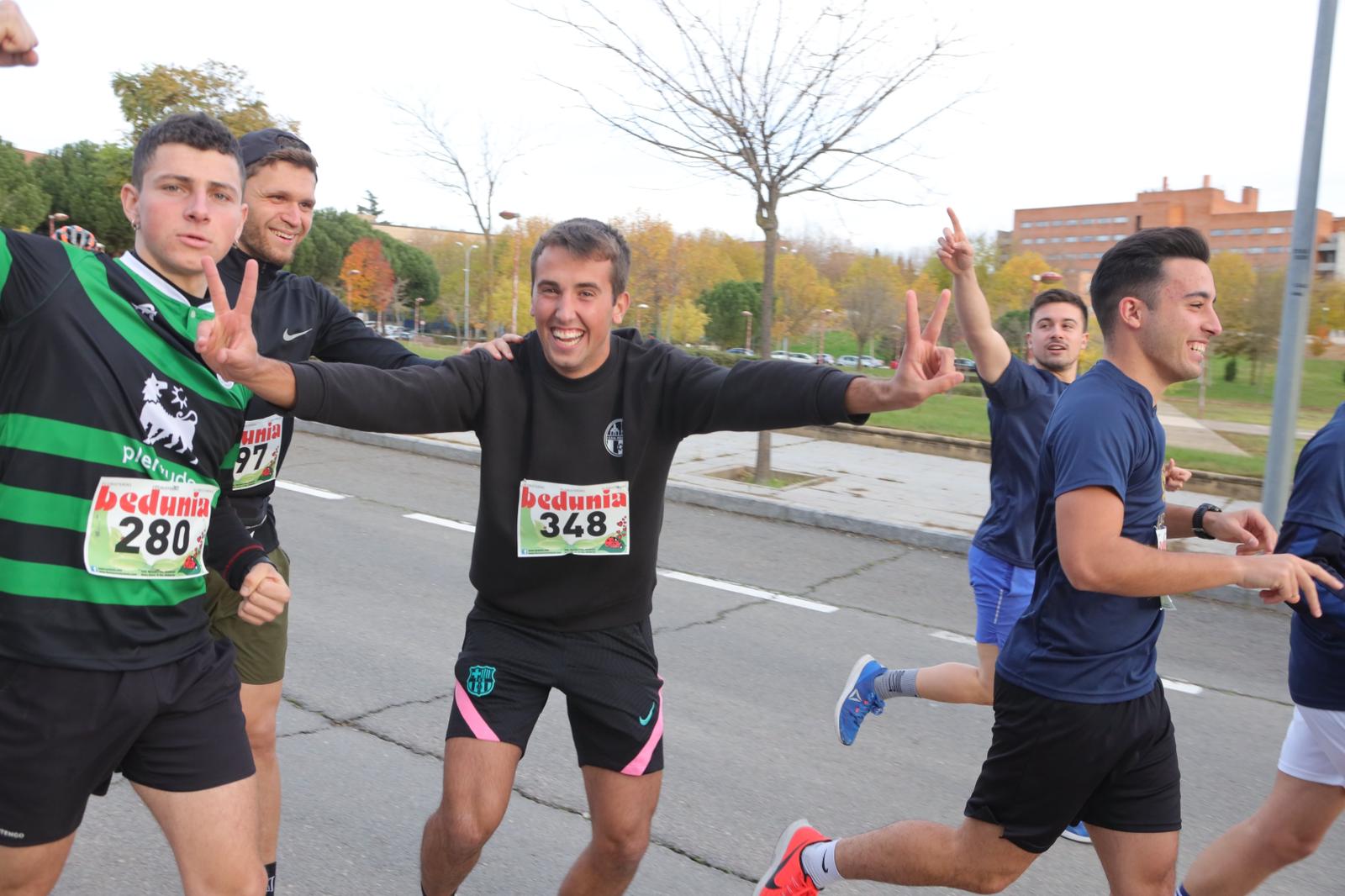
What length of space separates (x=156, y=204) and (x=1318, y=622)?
10.4 ft

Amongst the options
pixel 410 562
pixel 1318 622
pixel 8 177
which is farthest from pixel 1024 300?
pixel 1318 622

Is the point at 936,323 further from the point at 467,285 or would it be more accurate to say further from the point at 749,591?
the point at 467,285

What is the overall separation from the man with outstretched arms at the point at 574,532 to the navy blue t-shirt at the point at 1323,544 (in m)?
1.41

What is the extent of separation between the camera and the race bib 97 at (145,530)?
6.94 feet

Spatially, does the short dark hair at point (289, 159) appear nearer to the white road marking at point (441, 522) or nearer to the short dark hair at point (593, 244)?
the short dark hair at point (593, 244)

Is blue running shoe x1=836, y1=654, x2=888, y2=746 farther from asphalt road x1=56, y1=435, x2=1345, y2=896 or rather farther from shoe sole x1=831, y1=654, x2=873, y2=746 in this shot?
asphalt road x1=56, y1=435, x2=1345, y2=896

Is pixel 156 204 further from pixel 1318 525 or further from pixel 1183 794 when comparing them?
pixel 1183 794

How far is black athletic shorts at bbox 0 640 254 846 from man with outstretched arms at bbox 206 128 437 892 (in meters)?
0.89

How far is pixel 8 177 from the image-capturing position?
37375 mm

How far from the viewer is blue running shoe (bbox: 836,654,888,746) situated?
4770 millimetres

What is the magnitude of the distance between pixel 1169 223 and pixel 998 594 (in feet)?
247

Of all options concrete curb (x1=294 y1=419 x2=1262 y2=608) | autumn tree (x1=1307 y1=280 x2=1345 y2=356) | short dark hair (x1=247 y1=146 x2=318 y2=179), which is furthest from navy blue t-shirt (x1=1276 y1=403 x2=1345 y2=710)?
autumn tree (x1=1307 y1=280 x2=1345 y2=356)

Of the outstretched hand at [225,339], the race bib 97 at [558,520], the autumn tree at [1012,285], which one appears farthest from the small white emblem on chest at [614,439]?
the autumn tree at [1012,285]

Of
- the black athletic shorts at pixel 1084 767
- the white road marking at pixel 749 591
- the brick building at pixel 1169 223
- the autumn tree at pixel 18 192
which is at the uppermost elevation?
the brick building at pixel 1169 223
